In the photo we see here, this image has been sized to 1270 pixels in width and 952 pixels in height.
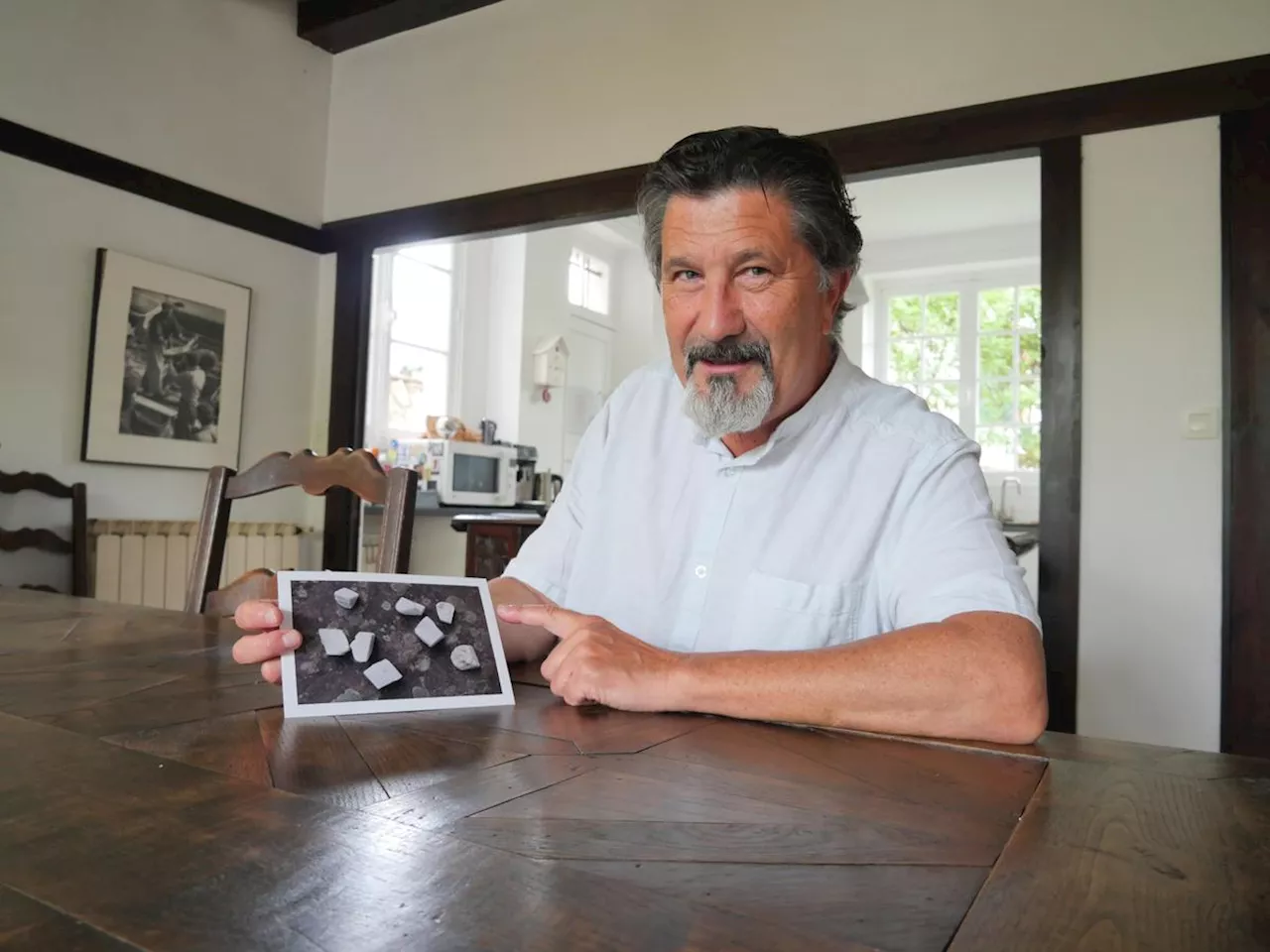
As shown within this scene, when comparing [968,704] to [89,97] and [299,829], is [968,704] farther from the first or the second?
[89,97]

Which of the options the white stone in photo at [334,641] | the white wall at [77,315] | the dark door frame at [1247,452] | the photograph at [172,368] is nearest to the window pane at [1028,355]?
the dark door frame at [1247,452]

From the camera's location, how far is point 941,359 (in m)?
6.63

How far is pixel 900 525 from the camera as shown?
3.92 ft

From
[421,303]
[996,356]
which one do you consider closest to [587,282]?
[421,303]

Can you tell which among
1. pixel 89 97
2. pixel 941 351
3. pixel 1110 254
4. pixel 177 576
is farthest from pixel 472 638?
pixel 941 351

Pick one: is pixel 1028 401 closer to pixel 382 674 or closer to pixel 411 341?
pixel 411 341

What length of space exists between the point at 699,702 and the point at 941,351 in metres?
6.32

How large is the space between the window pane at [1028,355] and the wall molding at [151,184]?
4797mm

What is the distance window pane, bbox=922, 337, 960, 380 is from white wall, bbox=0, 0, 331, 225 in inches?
181

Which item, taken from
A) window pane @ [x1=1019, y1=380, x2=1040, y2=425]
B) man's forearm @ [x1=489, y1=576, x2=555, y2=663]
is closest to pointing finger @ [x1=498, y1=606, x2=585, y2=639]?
man's forearm @ [x1=489, y1=576, x2=555, y2=663]

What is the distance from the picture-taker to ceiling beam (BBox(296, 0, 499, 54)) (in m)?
3.74

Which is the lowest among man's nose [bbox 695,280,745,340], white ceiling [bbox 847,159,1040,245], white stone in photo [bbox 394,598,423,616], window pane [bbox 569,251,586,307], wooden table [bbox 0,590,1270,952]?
wooden table [bbox 0,590,1270,952]

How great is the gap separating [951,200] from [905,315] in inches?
50.2

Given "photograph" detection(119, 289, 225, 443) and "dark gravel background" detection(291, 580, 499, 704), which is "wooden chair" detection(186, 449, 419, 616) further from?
"photograph" detection(119, 289, 225, 443)
